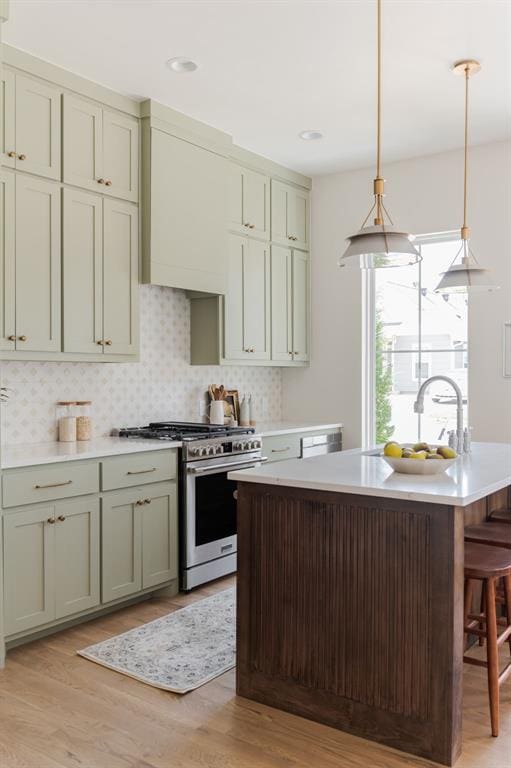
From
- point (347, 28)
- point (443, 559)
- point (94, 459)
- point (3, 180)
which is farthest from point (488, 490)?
point (3, 180)

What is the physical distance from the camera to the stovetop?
13.4 ft

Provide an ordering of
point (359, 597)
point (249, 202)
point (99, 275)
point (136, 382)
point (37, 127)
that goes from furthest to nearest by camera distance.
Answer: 1. point (249, 202)
2. point (136, 382)
3. point (99, 275)
4. point (37, 127)
5. point (359, 597)

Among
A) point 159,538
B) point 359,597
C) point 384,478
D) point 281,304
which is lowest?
point 159,538

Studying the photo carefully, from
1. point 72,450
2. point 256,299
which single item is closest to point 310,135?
point 256,299

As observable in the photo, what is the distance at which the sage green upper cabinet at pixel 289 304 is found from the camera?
537 cm

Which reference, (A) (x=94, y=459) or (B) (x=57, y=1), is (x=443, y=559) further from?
(B) (x=57, y=1)

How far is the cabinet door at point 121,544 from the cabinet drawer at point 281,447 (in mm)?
1274

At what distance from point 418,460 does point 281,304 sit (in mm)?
2971

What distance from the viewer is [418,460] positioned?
265 centimetres

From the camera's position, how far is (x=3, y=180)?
3301 millimetres

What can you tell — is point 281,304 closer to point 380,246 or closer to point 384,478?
point 380,246

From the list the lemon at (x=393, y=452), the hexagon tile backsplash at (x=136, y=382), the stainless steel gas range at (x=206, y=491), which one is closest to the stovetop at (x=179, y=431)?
the stainless steel gas range at (x=206, y=491)

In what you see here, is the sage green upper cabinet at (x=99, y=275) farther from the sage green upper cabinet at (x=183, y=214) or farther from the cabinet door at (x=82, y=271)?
the sage green upper cabinet at (x=183, y=214)

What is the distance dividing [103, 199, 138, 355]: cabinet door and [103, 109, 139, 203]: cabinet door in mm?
84
